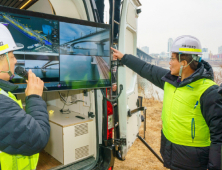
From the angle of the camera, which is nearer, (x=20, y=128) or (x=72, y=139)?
(x=20, y=128)

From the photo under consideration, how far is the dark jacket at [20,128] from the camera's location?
111 centimetres

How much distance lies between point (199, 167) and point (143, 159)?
2.35 meters

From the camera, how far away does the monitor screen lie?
5.57 ft

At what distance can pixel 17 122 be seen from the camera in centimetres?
112

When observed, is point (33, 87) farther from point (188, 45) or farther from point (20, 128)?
point (188, 45)

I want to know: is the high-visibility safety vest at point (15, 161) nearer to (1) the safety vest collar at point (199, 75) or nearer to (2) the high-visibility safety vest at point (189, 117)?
(2) the high-visibility safety vest at point (189, 117)

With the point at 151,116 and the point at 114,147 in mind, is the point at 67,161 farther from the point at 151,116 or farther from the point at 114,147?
the point at 151,116

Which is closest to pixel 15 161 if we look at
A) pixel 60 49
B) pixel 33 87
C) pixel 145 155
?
pixel 33 87

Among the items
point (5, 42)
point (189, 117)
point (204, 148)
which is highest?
point (5, 42)

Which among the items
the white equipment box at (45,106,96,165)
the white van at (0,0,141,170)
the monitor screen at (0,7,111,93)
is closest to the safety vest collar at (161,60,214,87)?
the white van at (0,0,141,170)

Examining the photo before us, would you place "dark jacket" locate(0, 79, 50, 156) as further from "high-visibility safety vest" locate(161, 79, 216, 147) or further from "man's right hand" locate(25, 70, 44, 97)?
"high-visibility safety vest" locate(161, 79, 216, 147)

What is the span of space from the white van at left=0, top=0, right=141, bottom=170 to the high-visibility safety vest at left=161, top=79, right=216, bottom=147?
2.33ft

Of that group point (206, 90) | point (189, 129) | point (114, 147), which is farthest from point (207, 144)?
point (114, 147)

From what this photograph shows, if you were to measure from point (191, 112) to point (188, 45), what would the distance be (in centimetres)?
69
